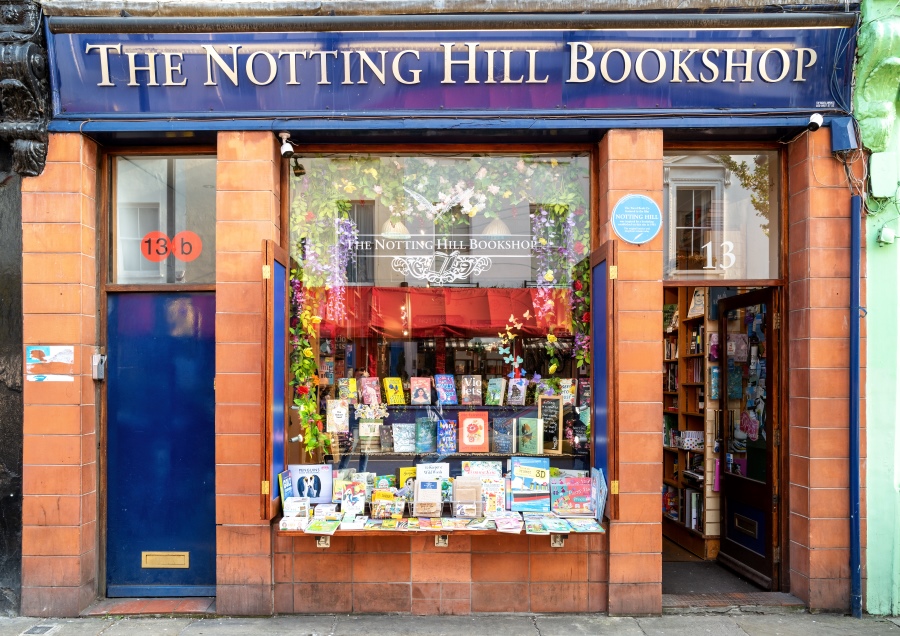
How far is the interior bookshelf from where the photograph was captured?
6945 millimetres

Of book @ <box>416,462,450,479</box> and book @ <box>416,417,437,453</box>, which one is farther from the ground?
book @ <box>416,417,437,453</box>

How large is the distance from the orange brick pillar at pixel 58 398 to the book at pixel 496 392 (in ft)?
11.4

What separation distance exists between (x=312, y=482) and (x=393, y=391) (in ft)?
3.50

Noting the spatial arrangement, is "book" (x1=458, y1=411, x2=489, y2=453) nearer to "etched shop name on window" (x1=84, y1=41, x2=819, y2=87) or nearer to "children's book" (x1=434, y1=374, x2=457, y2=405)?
"children's book" (x1=434, y1=374, x2=457, y2=405)

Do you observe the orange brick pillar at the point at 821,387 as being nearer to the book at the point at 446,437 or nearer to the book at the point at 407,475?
the book at the point at 446,437

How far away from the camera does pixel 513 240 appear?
19.0 ft

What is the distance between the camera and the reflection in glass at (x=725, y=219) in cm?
567

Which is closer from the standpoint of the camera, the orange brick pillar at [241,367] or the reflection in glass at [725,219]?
the orange brick pillar at [241,367]

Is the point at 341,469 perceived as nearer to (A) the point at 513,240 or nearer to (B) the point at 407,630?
(B) the point at 407,630

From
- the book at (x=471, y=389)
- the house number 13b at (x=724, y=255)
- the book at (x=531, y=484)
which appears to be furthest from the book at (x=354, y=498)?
the house number 13b at (x=724, y=255)

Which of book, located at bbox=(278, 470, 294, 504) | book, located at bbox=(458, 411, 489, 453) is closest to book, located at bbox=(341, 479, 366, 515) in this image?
book, located at bbox=(278, 470, 294, 504)

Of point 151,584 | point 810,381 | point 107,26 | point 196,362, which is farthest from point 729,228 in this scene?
point 151,584

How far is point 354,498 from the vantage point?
5375 millimetres

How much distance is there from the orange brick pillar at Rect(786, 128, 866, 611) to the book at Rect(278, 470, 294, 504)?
14.2 feet
